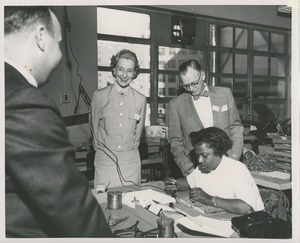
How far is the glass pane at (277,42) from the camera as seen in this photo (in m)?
6.87

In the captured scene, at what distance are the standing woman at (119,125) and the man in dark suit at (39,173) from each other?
1689 mm

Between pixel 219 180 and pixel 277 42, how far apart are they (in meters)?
5.69

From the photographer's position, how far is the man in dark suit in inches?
32.7

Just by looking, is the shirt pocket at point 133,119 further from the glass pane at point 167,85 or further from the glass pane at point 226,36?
the glass pane at point 226,36

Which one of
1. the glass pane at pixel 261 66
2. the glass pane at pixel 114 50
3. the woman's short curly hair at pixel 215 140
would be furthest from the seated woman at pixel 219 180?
the glass pane at pixel 261 66

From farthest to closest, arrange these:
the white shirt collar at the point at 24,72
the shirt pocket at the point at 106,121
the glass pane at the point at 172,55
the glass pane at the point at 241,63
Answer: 1. the glass pane at the point at 241,63
2. the glass pane at the point at 172,55
3. the shirt pocket at the point at 106,121
4. the white shirt collar at the point at 24,72

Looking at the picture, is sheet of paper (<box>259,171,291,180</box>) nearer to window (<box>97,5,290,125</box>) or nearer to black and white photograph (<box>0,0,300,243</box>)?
black and white photograph (<box>0,0,300,243</box>)

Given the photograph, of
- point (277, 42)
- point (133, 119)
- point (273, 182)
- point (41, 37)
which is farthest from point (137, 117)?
point (277, 42)

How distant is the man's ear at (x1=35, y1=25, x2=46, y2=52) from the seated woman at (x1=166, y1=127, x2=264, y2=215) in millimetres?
1290

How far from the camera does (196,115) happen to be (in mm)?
2605

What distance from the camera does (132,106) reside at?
9.29 ft

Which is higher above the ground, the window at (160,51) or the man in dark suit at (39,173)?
the window at (160,51)

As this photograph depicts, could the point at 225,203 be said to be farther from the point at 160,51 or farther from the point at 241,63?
the point at 241,63

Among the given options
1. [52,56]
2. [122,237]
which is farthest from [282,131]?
[52,56]
